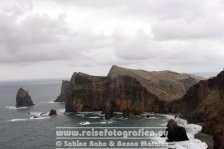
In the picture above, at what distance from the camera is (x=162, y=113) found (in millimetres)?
183375

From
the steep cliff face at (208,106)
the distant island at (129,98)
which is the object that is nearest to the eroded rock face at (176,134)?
the steep cliff face at (208,106)

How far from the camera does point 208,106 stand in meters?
142

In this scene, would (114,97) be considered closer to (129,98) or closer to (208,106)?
(129,98)

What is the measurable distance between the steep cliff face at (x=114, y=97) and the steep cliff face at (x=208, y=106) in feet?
48.0

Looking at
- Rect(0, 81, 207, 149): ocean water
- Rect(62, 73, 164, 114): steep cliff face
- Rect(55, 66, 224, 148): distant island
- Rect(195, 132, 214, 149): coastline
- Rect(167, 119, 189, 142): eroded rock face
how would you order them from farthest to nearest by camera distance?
Rect(62, 73, 164, 114): steep cliff face → Rect(55, 66, 224, 148): distant island → Rect(0, 81, 207, 149): ocean water → Rect(167, 119, 189, 142): eroded rock face → Rect(195, 132, 214, 149): coastline

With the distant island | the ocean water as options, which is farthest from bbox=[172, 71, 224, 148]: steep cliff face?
the ocean water

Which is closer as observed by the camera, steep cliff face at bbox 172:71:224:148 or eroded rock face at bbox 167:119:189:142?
steep cliff face at bbox 172:71:224:148

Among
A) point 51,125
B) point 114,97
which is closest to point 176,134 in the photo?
point 51,125

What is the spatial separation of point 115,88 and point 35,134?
6201 centimetres

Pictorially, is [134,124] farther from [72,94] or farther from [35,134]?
[72,94]

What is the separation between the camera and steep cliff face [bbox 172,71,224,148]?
113 meters

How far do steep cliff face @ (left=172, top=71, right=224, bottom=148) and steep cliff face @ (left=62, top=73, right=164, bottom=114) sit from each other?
1462 cm

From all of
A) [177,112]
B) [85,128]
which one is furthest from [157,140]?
[177,112]

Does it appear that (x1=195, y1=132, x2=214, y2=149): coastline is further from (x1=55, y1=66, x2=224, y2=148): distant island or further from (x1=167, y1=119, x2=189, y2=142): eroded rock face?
(x1=55, y1=66, x2=224, y2=148): distant island
